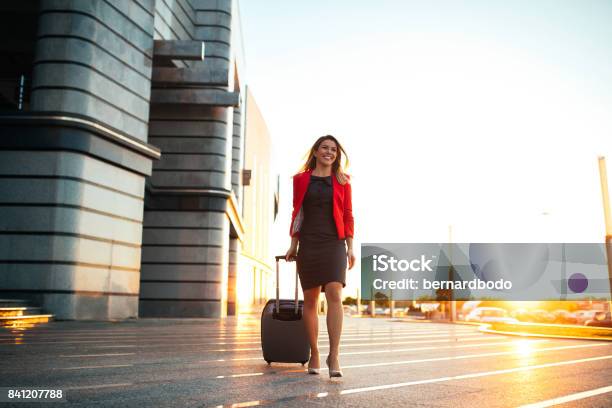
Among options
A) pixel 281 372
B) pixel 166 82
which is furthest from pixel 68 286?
pixel 281 372

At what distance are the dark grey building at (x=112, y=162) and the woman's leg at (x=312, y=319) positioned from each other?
10.7 metres

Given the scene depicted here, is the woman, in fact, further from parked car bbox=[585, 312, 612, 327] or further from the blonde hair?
parked car bbox=[585, 312, 612, 327]

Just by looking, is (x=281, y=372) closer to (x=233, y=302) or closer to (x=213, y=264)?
(x=213, y=264)

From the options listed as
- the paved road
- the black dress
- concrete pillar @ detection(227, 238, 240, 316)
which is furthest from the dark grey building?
the black dress

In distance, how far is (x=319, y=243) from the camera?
491 cm

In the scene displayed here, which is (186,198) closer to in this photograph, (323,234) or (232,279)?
(232,279)

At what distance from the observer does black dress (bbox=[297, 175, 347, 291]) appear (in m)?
4.84

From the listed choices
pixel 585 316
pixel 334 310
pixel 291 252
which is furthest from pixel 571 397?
pixel 585 316

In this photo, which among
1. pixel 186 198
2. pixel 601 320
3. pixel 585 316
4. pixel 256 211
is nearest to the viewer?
pixel 186 198

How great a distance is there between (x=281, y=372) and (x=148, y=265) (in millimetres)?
17724

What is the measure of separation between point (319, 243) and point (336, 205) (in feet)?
1.19

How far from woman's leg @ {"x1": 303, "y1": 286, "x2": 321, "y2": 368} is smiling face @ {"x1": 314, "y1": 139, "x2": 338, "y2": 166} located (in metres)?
1.11

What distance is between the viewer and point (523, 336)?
13953 millimetres

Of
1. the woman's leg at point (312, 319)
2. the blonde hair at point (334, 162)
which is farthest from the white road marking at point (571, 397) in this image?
the blonde hair at point (334, 162)
